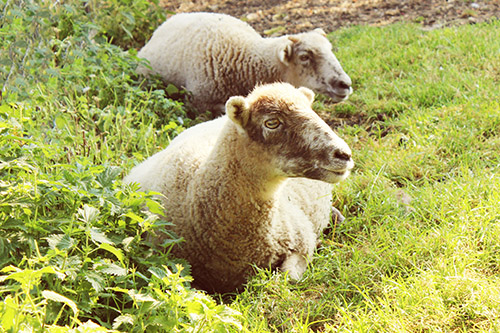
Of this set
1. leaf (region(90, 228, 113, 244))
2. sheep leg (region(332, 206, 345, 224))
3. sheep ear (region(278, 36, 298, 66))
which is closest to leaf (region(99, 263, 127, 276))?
leaf (region(90, 228, 113, 244))

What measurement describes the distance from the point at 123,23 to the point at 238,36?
5.78 ft

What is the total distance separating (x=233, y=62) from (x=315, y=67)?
943 mm

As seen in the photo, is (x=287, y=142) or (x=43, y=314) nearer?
(x=43, y=314)

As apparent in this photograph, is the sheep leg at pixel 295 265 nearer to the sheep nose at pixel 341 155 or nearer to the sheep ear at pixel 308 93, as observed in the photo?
the sheep nose at pixel 341 155

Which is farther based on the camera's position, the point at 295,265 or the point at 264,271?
the point at 295,265

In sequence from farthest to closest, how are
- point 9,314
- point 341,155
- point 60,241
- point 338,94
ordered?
point 338,94, point 341,155, point 60,241, point 9,314

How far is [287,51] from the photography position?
581 centimetres

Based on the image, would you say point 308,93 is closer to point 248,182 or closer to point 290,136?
point 290,136

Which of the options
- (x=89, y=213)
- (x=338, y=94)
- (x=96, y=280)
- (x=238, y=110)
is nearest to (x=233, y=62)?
(x=338, y=94)

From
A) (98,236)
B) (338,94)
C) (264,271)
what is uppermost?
(98,236)

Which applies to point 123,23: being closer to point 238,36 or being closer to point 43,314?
point 238,36

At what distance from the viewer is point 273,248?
11.6 feet

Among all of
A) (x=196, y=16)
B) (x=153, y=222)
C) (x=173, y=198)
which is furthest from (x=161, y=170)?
(x=196, y=16)

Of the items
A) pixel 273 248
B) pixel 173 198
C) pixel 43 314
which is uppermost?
pixel 43 314
